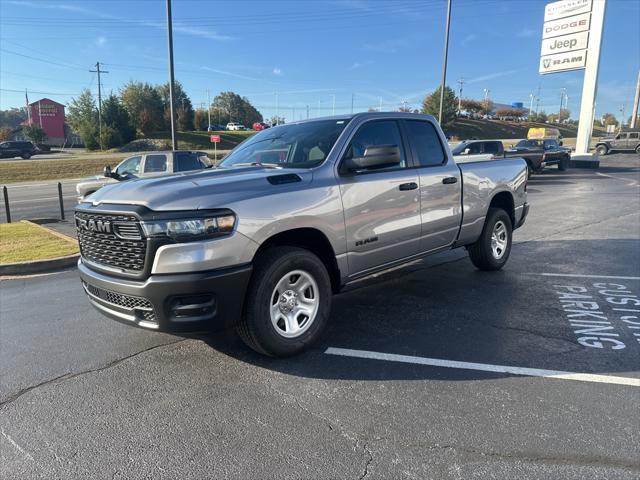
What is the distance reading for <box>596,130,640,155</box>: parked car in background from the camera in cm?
4031

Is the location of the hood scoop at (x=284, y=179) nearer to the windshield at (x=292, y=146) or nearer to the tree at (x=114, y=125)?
the windshield at (x=292, y=146)

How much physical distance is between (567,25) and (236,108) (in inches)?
4394

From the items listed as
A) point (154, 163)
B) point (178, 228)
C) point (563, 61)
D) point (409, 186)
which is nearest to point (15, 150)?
point (154, 163)

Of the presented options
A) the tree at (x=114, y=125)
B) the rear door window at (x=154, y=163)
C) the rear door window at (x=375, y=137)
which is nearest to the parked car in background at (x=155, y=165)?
the rear door window at (x=154, y=163)

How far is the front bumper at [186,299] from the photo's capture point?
3.18 meters

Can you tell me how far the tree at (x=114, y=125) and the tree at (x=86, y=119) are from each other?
55.7 inches

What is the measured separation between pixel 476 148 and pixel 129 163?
44.6 feet

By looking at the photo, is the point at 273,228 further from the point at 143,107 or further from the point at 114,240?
the point at 143,107

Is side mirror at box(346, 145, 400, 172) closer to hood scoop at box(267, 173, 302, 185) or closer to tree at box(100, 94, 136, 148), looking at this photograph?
hood scoop at box(267, 173, 302, 185)

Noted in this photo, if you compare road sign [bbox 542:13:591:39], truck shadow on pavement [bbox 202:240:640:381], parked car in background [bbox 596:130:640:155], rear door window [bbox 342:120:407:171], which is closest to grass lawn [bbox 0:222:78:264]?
truck shadow on pavement [bbox 202:240:640:381]

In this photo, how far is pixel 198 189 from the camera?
3379mm

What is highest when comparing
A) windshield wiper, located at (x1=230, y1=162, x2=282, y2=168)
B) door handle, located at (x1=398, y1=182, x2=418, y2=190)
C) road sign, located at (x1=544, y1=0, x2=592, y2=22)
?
road sign, located at (x1=544, y1=0, x2=592, y2=22)

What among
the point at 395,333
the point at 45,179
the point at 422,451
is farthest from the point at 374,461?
the point at 45,179

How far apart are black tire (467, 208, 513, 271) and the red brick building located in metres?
85.7
